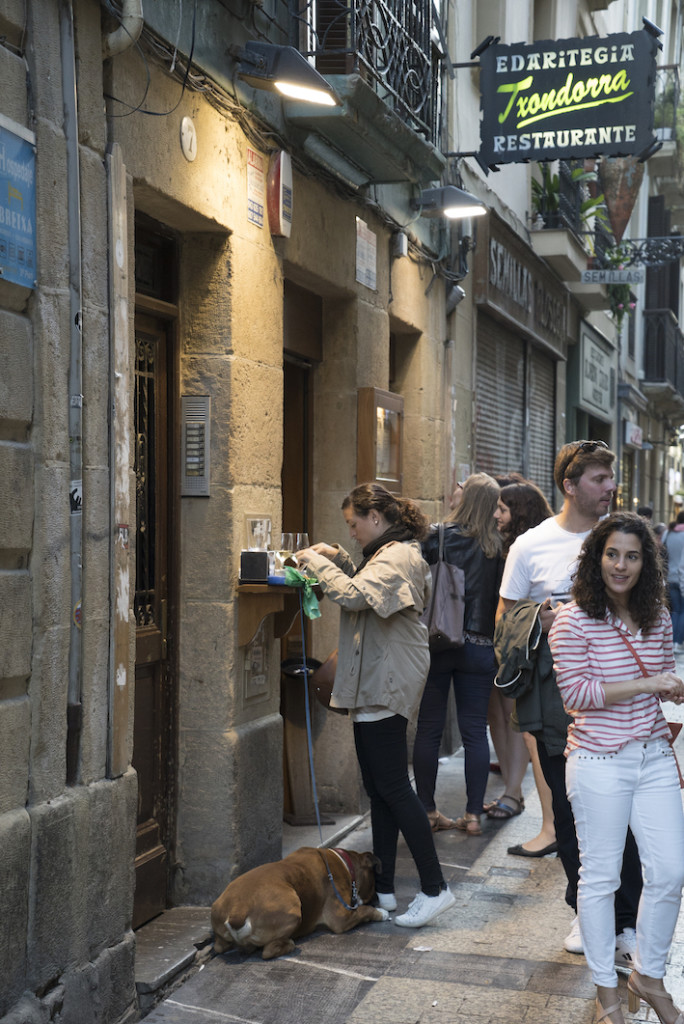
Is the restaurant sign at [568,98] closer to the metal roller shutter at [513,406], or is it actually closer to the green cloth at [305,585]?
the metal roller shutter at [513,406]

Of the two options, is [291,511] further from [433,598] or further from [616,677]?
[616,677]

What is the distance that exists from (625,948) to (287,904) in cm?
135

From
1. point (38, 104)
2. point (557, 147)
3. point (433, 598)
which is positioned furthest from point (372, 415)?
point (38, 104)

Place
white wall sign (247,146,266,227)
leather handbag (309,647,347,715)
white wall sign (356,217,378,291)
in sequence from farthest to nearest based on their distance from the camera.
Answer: white wall sign (356,217,378,291) → leather handbag (309,647,347,715) → white wall sign (247,146,266,227)

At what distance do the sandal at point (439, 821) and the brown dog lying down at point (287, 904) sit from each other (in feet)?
5.40

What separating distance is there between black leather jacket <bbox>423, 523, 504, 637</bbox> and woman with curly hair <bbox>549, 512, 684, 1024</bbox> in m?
2.83

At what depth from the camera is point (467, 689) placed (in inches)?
285

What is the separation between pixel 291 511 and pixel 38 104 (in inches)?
150

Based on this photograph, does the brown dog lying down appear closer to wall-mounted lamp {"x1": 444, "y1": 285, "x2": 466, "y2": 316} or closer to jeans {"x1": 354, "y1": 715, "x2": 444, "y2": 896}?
jeans {"x1": 354, "y1": 715, "x2": 444, "y2": 896}

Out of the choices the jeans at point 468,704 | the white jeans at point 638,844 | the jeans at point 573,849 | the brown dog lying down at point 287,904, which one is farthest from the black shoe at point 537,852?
the white jeans at point 638,844

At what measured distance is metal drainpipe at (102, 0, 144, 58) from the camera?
4387 mm

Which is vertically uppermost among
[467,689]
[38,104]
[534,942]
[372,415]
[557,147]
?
[557,147]

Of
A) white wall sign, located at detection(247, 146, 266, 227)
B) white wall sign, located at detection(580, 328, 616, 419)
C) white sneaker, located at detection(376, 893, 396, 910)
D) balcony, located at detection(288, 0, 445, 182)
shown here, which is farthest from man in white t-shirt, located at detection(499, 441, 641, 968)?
white wall sign, located at detection(580, 328, 616, 419)

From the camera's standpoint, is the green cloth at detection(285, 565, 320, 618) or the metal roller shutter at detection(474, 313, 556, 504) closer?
the green cloth at detection(285, 565, 320, 618)
